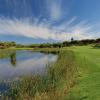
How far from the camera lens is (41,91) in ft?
40.8

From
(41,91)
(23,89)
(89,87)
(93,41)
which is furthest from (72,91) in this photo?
(93,41)

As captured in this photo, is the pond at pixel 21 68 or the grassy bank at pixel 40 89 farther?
the pond at pixel 21 68

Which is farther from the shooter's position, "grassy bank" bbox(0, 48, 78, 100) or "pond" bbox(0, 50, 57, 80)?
"pond" bbox(0, 50, 57, 80)

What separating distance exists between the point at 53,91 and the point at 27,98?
5.68 feet

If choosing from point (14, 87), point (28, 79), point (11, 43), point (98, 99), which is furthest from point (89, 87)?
point (11, 43)

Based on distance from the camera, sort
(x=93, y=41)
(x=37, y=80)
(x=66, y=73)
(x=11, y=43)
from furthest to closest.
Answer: (x=11, y=43)
(x=93, y=41)
(x=66, y=73)
(x=37, y=80)

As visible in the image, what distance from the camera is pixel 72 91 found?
43.7ft

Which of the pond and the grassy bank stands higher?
the grassy bank

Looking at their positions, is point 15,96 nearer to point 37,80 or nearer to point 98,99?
point 37,80

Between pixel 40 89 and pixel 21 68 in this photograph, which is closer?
pixel 40 89

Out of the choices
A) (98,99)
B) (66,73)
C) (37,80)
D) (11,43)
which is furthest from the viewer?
(11,43)

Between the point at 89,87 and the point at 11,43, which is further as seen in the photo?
the point at 11,43

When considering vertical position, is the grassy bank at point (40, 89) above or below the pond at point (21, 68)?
above

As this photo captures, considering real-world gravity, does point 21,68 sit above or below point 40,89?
below
